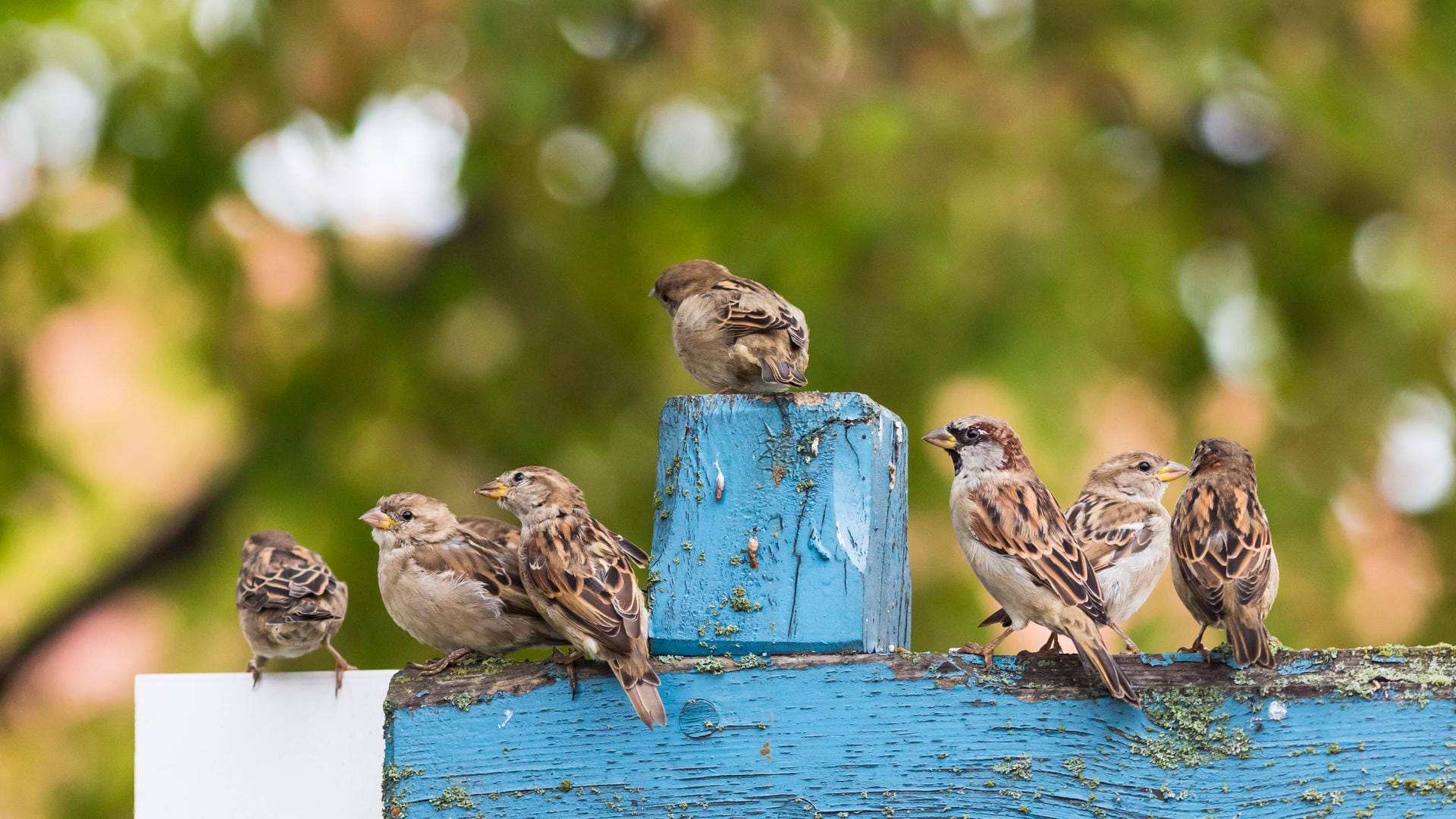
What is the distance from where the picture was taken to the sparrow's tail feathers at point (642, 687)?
222 cm

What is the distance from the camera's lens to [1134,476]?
4.14 meters

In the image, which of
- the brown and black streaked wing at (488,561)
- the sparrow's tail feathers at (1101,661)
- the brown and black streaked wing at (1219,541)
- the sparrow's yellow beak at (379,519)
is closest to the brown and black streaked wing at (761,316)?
the brown and black streaked wing at (488,561)

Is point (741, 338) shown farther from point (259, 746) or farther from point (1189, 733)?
point (1189, 733)

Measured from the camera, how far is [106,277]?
659cm

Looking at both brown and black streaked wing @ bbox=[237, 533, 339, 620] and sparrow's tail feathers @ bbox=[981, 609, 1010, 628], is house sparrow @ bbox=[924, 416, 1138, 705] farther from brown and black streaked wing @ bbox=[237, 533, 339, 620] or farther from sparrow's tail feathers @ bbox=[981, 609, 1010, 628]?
brown and black streaked wing @ bbox=[237, 533, 339, 620]

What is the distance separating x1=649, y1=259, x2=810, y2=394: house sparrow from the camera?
338 centimetres

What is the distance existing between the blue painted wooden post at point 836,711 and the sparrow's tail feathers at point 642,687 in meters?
0.04

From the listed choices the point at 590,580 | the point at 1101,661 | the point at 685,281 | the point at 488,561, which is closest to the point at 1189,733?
the point at 1101,661

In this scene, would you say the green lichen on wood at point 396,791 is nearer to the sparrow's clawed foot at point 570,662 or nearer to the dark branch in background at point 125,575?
the sparrow's clawed foot at point 570,662

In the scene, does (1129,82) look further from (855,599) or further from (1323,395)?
(855,599)

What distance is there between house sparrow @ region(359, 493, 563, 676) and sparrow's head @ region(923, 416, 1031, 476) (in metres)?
1.06

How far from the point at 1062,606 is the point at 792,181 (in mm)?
3828

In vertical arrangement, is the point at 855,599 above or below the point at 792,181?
below

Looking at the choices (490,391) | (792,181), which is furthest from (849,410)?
(490,391)
